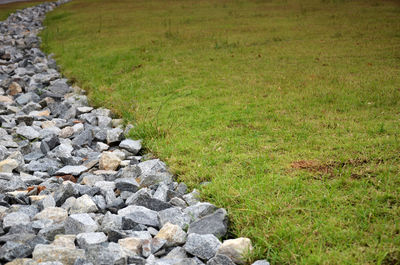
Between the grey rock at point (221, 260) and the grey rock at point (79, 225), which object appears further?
the grey rock at point (79, 225)

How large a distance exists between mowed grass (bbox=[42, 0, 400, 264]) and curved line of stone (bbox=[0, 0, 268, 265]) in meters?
0.24

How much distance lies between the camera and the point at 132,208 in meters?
3.42

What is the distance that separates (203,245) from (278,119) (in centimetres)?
268

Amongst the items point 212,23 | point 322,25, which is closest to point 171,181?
point 322,25

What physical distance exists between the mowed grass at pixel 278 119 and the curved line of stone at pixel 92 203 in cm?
24

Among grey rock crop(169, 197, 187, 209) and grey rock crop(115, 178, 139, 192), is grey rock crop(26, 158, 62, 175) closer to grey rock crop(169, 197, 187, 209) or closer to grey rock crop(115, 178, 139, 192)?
grey rock crop(115, 178, 139, 192)

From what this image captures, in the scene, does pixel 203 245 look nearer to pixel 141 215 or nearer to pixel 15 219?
pixel 141 215

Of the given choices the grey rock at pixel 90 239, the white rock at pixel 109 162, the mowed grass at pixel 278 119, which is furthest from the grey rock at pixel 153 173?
the grey rock at pixel 90 239

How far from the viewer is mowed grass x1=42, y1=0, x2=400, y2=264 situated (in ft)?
9.49

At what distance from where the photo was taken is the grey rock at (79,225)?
3.11 meters

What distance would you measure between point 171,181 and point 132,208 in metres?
0.62

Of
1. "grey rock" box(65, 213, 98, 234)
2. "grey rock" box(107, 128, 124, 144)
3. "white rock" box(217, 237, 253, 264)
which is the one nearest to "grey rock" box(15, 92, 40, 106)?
"grey rock" box(107, 128, 124, 144)

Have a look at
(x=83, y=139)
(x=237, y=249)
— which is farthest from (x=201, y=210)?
(x=83, y=139)

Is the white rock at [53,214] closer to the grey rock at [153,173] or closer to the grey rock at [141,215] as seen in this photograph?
the grey rock at [141,215]
